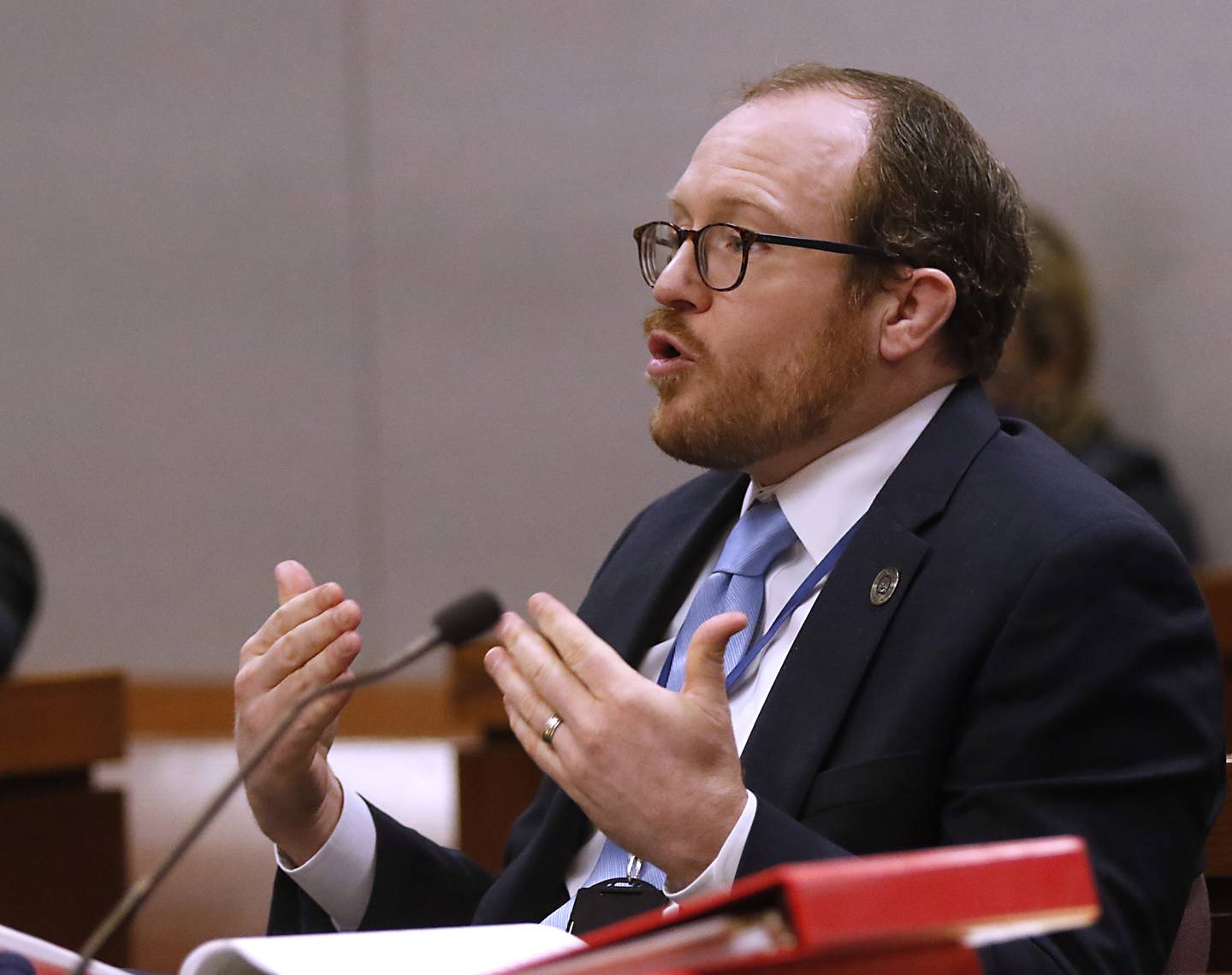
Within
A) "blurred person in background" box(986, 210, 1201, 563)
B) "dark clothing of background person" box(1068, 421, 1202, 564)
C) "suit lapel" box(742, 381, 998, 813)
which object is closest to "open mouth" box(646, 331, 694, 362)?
"suit lapel" box(742, 381, 998, 813)

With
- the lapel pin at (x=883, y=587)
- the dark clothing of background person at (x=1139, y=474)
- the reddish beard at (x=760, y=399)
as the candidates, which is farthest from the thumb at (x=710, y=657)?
the dark clothing of background person at (x=1139, y=474)

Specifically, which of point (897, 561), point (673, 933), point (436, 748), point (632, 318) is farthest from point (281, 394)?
point (673, 933)

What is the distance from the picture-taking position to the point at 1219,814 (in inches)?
77.3

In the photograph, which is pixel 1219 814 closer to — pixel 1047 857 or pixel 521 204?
pixel 1047 857

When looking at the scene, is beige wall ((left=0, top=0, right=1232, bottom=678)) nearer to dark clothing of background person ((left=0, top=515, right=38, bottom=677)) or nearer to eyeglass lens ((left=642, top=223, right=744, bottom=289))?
dark clothing of background person ((left=0, top=515, right=38, bottom=677))

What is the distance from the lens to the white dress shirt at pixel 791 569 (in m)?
2.06

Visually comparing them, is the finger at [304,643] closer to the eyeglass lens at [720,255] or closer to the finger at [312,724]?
the finger at [312,724]

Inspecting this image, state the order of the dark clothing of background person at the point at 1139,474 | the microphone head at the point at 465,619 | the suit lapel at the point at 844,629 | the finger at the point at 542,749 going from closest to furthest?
the microphone head at the point at 465,619 → the finger at the point at 542,749 → the suit lapel at the point at 844,629 → the dark clothing of background person at the point at 1139,474

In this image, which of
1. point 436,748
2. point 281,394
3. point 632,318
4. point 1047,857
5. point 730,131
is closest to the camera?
point 1047,857

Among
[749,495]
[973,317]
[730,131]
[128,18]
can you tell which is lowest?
[749,495]

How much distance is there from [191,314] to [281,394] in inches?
20.8

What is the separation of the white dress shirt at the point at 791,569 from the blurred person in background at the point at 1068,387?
2.68 meters

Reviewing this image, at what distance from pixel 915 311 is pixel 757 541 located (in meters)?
0.35

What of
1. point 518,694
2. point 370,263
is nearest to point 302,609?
point 518,694
